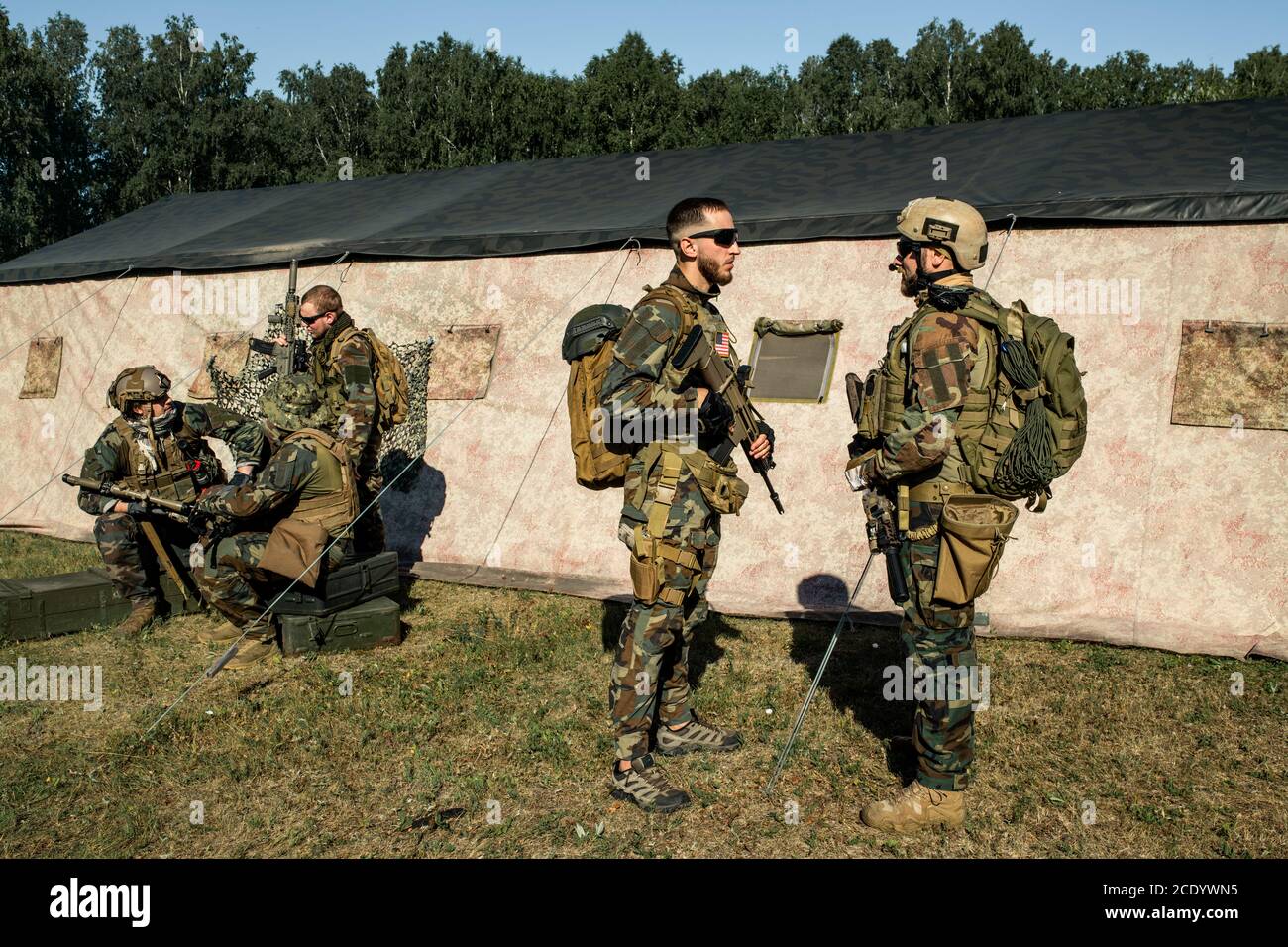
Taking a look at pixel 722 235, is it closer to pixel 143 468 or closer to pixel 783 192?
pixel 783 192

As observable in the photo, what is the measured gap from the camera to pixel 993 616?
23.1 ft

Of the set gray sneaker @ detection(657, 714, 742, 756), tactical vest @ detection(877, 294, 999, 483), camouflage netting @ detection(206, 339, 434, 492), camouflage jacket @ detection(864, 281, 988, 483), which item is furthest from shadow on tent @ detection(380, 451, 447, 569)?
camouflage jacket @ detection(864, 281, 988, 483)

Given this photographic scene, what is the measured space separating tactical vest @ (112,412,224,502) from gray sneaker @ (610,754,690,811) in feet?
16.0

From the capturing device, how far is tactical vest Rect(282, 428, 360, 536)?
693 centimetres

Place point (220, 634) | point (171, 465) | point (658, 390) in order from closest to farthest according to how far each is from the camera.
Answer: point (658, 390) → point (220, 634) → point (171, 465)

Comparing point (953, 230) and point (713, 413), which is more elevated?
point (953, 230)

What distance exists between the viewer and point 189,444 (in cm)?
812

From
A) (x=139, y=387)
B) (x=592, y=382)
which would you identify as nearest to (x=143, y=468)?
(x=139, y=387)

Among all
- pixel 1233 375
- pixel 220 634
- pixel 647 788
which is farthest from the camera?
pixel 220 634

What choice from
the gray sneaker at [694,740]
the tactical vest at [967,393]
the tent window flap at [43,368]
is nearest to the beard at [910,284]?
the tactical vest at [967,393]

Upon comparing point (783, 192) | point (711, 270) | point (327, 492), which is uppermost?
point (783, 192)

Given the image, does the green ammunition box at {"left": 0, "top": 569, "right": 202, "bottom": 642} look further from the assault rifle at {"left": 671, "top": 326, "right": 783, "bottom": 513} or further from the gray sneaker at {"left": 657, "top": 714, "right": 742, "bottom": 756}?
the assault rifle at {"left": 671, "top": 326, "right": 783, "bottom": 513}

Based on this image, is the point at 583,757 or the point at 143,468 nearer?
the point at 583,757

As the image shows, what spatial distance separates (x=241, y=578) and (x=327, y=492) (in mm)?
833
